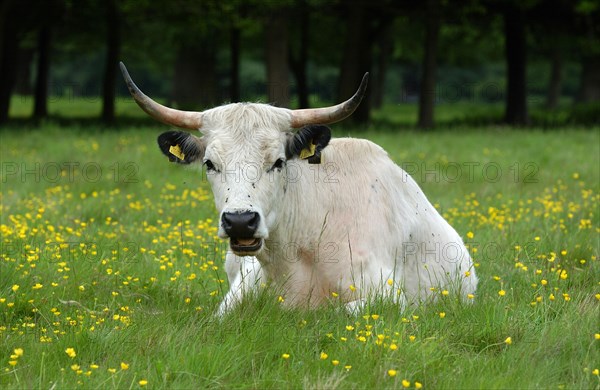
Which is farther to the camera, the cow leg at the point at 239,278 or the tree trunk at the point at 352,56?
the tree trunk at the point at 352,56

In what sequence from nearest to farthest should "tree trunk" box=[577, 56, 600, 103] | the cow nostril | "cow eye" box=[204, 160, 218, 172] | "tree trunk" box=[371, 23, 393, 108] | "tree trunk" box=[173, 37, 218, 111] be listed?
the cow nostril < "cow eye" box=[204, 160, 218, 172] < "tree trunk" box=[371, 23, 393, 108] < "tree trunk" box=[173, 37, 218, 111] < "tree trunk" box=[577, 56, 600, 103]

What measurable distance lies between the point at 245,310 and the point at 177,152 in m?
1.35

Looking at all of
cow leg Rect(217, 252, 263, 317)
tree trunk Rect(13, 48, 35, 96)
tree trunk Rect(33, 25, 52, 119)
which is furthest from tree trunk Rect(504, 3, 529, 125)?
tree trunk Rect(13, 48, 35, 96)

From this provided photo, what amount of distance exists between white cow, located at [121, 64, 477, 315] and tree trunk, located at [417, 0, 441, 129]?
17053 mm

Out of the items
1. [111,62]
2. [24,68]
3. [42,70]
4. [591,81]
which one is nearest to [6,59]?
[111,62]

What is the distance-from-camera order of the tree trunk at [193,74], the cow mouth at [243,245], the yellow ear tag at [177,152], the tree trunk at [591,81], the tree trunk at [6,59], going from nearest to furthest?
1. the cow mouth at [243,245]
2. the yellow ear tag at [177,152]
3. the tree trunk at [6,59]
4. the tree trunk at [193,74]
5. the tree trunk at [591,81]

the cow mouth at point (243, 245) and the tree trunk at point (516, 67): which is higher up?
the tree trunk at point (516, 67)

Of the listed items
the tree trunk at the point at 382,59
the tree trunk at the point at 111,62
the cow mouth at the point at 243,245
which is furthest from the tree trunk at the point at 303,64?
the cow mouth at the point at 243,245

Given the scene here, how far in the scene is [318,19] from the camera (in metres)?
30.9

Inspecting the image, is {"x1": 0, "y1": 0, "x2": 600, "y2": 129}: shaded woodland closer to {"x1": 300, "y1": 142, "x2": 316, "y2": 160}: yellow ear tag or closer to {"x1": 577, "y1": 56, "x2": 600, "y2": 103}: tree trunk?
{"x1": 577, "y1": 56, "x2": 600, "y2": 103}: tree trunk

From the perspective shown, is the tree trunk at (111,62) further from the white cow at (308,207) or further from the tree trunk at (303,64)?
the white cow at (308,207)

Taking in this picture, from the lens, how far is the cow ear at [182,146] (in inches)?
233

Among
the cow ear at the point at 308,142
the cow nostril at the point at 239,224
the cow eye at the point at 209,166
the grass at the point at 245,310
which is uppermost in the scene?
the cow ear at the point at 308,142

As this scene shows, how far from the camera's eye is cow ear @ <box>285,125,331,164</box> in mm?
5828
